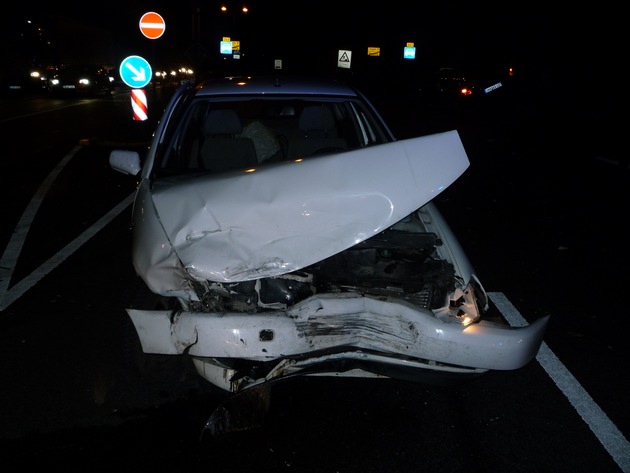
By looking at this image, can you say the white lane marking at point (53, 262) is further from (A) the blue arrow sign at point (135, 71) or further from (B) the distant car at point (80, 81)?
(B) the distant car at point (80, 81)

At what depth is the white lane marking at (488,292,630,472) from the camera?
2.75 meters

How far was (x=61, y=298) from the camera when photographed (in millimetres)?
4277

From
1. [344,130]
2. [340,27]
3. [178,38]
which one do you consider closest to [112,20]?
[178,38]

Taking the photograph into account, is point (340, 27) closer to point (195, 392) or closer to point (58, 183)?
point (58, 183)

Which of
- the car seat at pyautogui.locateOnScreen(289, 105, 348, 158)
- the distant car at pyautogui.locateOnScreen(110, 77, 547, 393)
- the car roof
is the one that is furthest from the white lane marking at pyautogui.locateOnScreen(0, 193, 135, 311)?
the car seat at pyautogui.locateOnScreen(289, 105, 348, 158)

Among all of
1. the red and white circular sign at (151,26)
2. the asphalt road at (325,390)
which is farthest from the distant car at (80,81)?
the asphalt road at (325,390)

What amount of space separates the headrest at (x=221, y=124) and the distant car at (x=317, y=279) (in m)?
0.99

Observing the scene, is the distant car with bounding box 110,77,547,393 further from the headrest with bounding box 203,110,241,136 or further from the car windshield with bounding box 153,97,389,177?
the headrest with bounding box 203,110,241,136

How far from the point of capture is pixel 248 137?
13.8ft

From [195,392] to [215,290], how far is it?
2.61 ft

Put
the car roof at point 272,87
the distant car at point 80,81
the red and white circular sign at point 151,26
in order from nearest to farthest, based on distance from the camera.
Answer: the car roof at point 272,87 < the red and white circular sign at point 151,26 < the distant car at point 80,81

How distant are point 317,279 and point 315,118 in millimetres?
1962

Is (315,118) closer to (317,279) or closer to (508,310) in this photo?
(317,279)

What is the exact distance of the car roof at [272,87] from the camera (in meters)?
4.14
